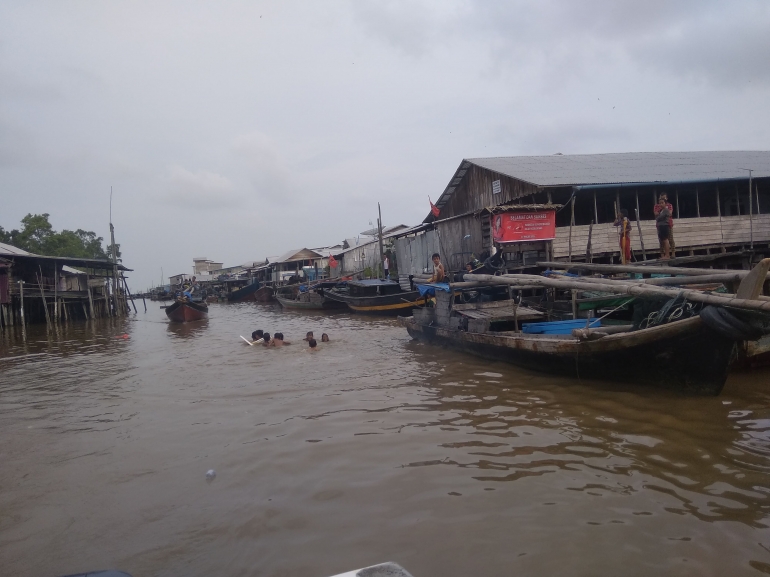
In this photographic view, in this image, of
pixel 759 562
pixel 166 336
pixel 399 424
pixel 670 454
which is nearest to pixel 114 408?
pixel 399 424

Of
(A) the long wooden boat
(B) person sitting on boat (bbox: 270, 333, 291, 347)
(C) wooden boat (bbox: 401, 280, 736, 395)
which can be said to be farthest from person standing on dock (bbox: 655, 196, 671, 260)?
(A) the long wooden boat

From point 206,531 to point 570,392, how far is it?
4892 millimetres

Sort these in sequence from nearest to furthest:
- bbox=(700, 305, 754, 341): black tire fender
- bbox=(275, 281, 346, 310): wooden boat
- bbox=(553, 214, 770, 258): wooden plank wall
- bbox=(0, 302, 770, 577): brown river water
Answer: bbox=(0, 302, 770, 577): brown river water, bbox=(700, 305, 754, 341): black tire fender, bbox=(553, 214, 770, 258): wooden plank wall, bbox=(275, 281, 346, 310): wooden boat

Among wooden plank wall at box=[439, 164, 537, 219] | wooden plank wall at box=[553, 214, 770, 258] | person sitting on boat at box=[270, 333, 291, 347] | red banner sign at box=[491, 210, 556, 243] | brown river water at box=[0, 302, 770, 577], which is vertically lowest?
brown river water at box=[0, 302, 770, 577]

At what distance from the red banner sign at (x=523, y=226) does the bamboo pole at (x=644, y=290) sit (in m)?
4.30

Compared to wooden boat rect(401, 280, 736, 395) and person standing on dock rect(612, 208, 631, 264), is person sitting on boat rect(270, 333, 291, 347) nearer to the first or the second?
wooden boat rect(401, 280, 736, 395)

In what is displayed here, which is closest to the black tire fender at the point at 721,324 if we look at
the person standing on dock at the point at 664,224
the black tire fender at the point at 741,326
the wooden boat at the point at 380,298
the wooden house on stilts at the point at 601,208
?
the black tire fender at the point at 741,326

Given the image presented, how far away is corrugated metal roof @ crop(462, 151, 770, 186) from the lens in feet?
46.5

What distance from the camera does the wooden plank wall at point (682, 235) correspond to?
544 inches

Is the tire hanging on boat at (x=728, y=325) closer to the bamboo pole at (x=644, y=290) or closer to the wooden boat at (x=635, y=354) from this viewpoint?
the bamboo pole at (x=644, y=290)

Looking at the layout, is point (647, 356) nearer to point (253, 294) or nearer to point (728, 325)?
point (728, 325)

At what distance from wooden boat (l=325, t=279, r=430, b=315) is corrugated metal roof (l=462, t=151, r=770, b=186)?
5.63m

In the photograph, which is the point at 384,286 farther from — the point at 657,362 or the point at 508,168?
the point at 657,362

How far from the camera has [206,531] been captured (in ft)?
12.3
